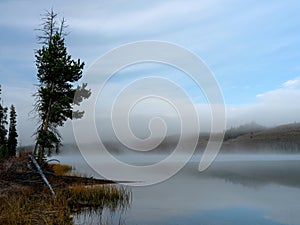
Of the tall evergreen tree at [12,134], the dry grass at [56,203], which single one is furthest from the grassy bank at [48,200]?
the tall evergreen tree at [12,134]

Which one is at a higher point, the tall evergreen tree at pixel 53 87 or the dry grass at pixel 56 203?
the tall evergreen tree at pixel 53 87

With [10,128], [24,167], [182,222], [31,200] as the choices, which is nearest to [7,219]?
[31,200]

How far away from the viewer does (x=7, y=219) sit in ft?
33.0

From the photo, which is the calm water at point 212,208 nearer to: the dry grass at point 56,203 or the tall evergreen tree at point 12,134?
the dry grass at point 56,203

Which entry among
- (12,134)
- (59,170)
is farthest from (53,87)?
(12,134)

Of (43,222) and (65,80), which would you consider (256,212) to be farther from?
(65,80)

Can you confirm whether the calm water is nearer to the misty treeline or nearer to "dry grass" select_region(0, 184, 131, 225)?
"dry grass" select_region(0, 184, 131, 225)

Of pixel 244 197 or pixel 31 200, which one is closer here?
pixel 31 200

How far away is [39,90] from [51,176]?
8337 millimetres

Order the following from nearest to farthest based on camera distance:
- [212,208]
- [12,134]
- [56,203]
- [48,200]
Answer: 1. [56,203]
2. [48,200]
3. [212,208]
4. [12,134]

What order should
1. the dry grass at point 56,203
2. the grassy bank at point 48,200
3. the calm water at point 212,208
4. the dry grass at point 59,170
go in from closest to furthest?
the dry grass at point 56,203 → the grassy bank at point 48,200 → the calm water at point 212,208 → the dry grass at point 59,170

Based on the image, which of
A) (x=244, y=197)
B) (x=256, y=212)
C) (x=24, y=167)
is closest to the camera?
(x=256, y=212)

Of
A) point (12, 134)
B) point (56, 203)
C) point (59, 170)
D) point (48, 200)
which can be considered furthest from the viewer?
point (12, 134)

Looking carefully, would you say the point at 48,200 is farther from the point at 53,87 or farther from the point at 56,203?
the point at 53,87
